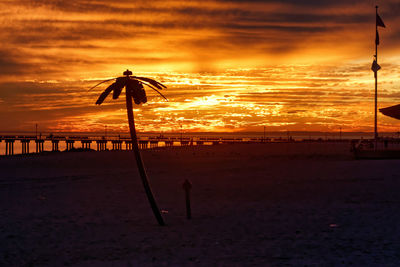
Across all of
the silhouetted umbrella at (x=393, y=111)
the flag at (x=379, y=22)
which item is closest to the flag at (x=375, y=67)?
the flag at (x=379, y=22)

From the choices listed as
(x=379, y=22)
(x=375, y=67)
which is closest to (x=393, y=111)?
(x=375, y=67)

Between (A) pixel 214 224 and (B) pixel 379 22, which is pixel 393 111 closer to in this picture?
(B) pixel 379 22

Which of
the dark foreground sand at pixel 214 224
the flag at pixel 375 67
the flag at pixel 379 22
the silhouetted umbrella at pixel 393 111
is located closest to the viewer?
the dark foreground sand at pixel 214 224

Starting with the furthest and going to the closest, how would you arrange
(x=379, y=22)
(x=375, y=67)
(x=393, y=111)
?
(x=375, y=67) < (x=379, y=22) < (x=393, y=111)

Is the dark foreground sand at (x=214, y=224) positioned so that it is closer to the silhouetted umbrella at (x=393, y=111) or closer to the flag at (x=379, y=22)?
the silhouetted umbrella at (x=393, y=111)

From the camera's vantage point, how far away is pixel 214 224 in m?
15.7

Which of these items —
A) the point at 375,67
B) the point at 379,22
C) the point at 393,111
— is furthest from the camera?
the point at 375,67

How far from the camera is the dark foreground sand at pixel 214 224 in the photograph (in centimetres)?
1156

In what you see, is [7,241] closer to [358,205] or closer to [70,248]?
[70,248]

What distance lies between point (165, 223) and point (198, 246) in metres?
3.68

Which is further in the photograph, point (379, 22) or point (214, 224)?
point (379, 22)

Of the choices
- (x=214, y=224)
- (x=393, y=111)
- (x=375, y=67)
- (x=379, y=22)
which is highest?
(x=379, y=22)

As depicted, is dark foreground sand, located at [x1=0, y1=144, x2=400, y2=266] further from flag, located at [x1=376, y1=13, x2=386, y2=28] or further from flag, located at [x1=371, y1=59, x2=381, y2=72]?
flag, located at [x1=376, y1=13, x2=386, y2=28]

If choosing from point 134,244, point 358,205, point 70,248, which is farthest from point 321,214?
point 70,248
